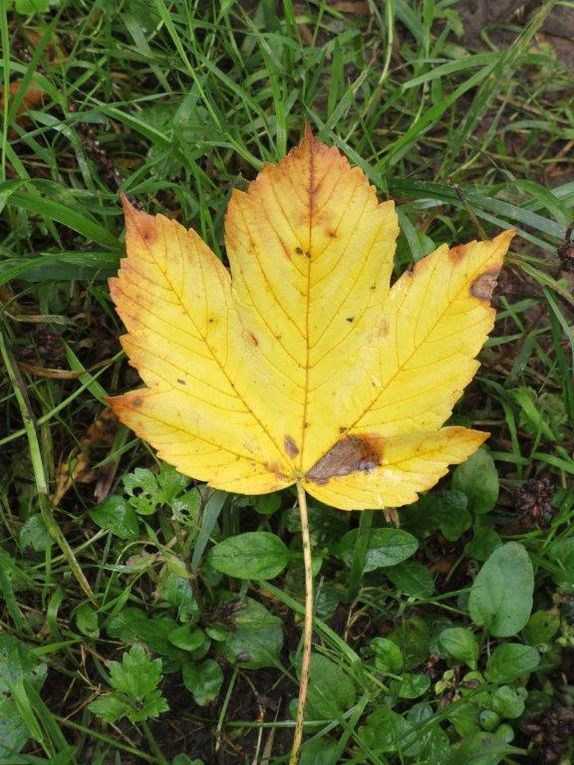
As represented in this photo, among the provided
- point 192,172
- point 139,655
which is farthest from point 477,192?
point 139,655

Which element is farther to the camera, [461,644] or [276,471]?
[461,644]

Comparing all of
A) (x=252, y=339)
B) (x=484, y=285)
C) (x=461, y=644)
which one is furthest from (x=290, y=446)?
(x=461, y=644)

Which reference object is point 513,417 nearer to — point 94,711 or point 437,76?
point 437,76

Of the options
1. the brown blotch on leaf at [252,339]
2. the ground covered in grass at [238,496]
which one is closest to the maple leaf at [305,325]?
the brown blotch on leaf at [252,339]

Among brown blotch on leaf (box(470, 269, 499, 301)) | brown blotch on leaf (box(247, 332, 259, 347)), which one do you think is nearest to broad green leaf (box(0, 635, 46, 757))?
brown blotch on leaf (box(247, 332, 259, 347))

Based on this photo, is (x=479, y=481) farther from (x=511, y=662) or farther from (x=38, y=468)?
(x=38, y=468)

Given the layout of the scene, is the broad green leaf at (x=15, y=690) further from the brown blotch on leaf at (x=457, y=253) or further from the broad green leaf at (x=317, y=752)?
the brown blotch on leaf at (x=457, y=253)
